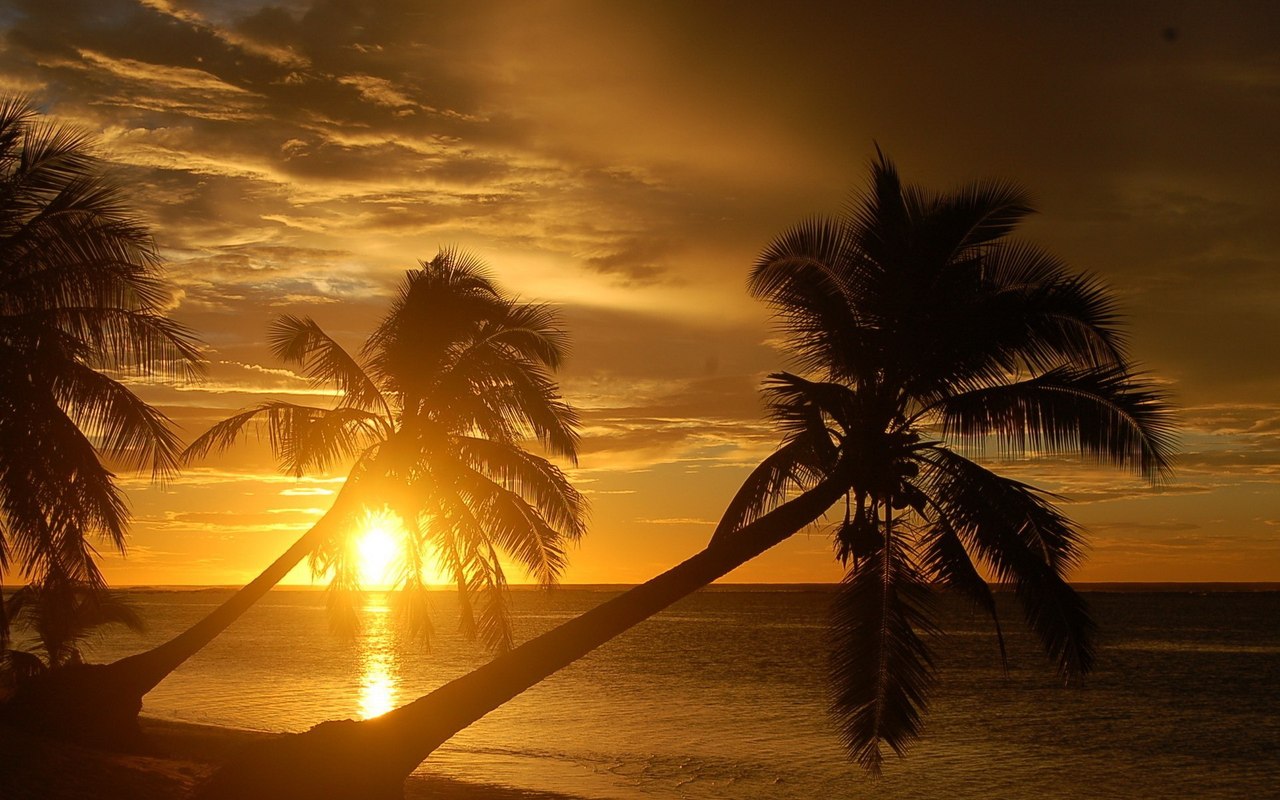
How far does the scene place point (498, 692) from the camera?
10844 millimetres

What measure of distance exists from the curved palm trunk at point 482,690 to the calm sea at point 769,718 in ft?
26.2

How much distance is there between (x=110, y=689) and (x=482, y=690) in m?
7.80

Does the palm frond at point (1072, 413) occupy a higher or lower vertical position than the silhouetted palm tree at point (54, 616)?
higher

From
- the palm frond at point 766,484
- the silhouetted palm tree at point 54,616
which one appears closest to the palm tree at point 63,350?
the silhouetted palm tree at point 54,616

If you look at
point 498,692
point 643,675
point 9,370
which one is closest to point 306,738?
point 498,692

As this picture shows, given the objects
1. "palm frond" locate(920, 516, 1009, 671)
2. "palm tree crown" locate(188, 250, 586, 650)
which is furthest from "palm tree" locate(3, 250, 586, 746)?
"palm frond" locate(920, 516, 1009, 671)

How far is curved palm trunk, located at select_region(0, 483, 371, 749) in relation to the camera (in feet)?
47.5

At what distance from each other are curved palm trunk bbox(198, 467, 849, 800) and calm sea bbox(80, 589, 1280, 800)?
800 centimetres

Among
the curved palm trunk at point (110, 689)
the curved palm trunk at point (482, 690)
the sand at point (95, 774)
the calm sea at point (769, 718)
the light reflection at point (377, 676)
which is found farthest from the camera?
the light reflection at point (377, 676)

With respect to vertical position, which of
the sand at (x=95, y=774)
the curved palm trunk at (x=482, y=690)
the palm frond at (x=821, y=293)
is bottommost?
the sand at (x=95, y=774)

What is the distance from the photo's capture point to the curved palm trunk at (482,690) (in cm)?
1052

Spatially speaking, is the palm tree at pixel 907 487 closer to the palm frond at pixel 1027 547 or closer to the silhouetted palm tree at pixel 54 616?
the palm frond at pixel 1027 547

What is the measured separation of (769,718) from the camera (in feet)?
102

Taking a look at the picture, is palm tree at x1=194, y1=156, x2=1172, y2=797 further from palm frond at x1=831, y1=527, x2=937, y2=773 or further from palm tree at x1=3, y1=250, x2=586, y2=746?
palm tree at x1=3, y1=250, x2=586, y2=746
